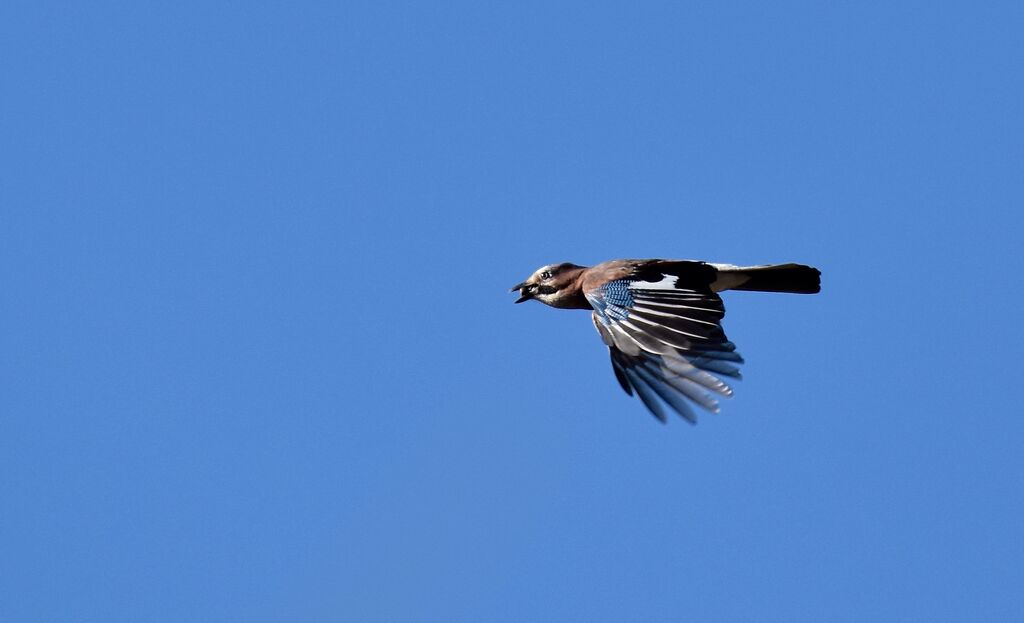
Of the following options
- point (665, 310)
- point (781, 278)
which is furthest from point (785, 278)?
point (665, 310)

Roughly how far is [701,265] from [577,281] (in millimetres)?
1638

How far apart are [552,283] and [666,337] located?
137 inches

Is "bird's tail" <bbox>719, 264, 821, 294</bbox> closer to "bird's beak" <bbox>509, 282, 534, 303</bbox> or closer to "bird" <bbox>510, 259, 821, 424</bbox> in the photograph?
"bird" <bbox>510, 259, 821, 424</bbox>

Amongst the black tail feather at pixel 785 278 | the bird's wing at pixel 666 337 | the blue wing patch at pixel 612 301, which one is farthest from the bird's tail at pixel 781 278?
the blue wing patch at pixel 612 301

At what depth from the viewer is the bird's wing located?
1479cm

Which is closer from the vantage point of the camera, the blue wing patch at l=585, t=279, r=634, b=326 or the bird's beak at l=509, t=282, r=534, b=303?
the blue wing patch at l=585, t=279, r=634, b=326

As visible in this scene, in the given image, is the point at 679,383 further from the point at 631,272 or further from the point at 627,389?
the point at 631,272

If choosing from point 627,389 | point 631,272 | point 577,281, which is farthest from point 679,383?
point 577,281

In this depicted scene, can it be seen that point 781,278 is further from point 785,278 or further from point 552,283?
point 552,283

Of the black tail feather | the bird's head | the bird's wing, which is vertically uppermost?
the bird's head

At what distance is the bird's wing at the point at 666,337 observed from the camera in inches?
582

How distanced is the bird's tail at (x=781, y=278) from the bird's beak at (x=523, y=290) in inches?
103

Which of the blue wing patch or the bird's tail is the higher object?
the bird's tail

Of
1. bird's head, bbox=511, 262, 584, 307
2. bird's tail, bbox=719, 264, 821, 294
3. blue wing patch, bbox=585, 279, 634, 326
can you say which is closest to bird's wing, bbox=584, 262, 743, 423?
blue wing patch, bbox=585, 279, 634, 326
